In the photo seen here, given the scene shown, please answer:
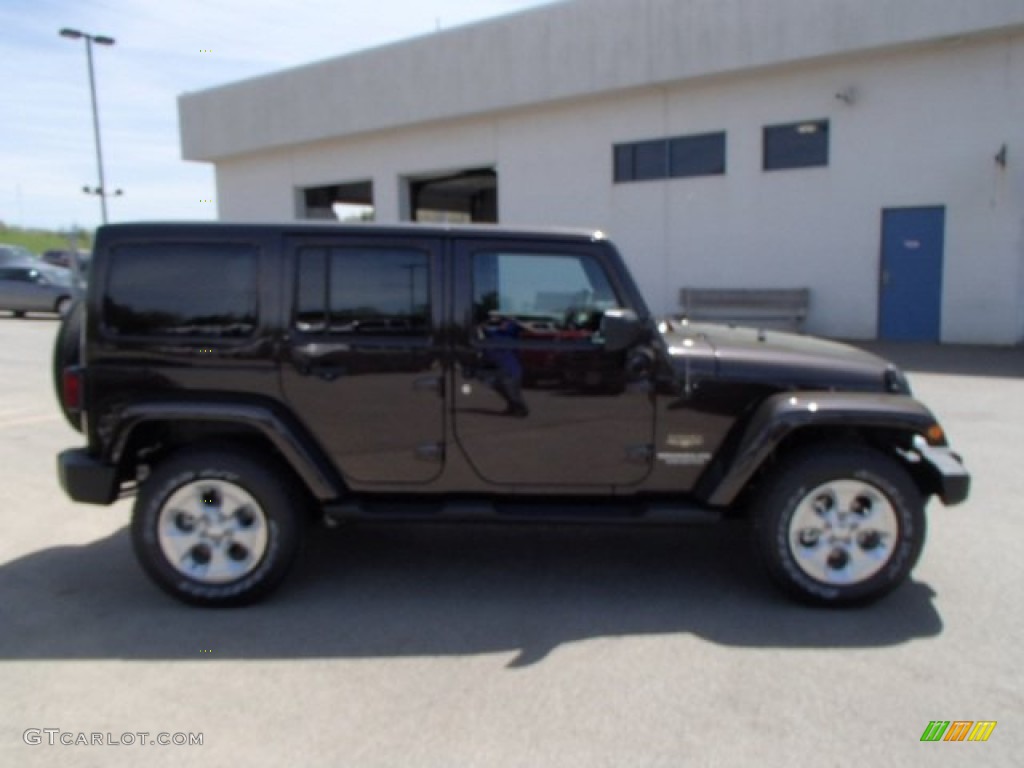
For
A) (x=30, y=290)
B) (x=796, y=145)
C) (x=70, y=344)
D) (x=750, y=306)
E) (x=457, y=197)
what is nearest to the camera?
(x=70, y=344)

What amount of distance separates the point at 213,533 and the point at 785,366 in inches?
120

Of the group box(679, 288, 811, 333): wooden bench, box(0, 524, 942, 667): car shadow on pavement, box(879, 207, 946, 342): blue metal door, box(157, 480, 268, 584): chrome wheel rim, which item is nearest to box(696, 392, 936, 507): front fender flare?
box(0, 524, 942, 667): car shadow on pavement

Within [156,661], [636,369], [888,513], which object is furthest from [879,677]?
[156,661]

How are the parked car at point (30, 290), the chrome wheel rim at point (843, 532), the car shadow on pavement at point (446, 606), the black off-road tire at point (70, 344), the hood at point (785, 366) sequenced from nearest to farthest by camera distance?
1. the car shadow on pavement at point (446, 606)
2. the chrome wheel rim at point (843, 532)
3. the hood at point (785, 366)
4. the black off-road tire at point (70, 344)
5. the parked car at point (30, 290)

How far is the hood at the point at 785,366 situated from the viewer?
156 inches

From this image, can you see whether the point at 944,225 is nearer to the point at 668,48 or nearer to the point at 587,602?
the point at 668,48

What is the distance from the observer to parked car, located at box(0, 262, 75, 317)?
73.7ft

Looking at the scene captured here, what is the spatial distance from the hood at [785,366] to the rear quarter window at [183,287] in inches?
87.7

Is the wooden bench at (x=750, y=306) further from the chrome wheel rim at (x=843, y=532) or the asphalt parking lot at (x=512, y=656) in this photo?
the chrome wheel rim at (x=843, y=532)

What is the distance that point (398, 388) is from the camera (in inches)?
156

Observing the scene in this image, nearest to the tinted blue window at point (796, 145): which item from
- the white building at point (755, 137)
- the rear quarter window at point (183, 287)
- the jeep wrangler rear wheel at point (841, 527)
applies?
the white building at point (755, 137)

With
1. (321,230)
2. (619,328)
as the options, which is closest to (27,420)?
(321,230)

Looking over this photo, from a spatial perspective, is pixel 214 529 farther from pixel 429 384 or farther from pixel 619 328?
pixel 619 328

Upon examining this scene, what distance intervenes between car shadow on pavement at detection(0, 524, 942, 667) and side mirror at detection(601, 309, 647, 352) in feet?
4.40
